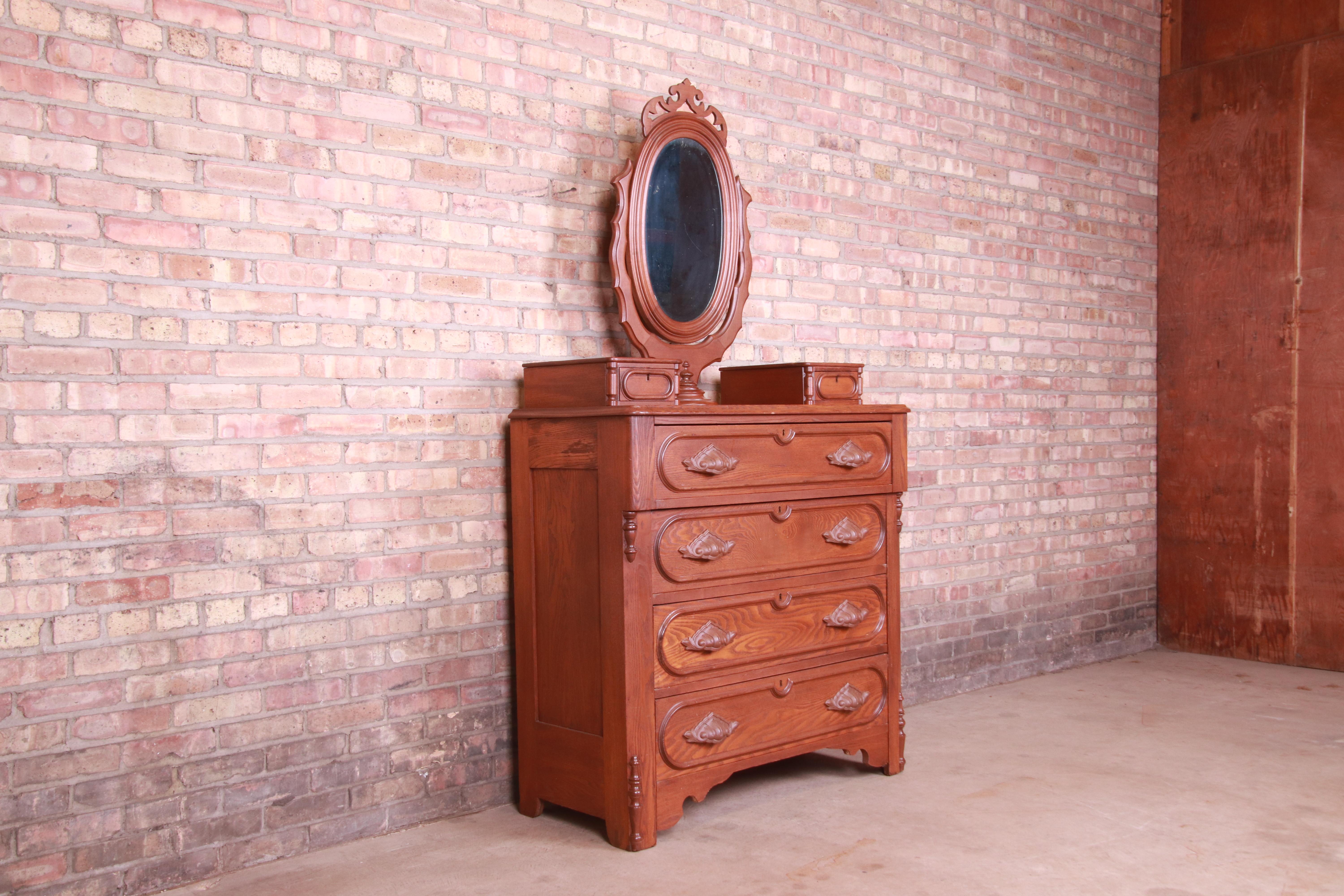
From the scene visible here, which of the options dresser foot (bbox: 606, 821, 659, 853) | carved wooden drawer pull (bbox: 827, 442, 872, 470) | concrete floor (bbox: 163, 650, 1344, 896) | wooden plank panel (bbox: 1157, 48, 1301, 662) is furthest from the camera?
wooden plank panel (bbox: 1157, 48, 1301, 662)

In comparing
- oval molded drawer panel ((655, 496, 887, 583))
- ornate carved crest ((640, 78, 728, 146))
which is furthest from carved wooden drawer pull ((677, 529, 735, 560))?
ornate carved crest ((640, 78, 728, 146))

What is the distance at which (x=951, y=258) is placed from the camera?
489 cm

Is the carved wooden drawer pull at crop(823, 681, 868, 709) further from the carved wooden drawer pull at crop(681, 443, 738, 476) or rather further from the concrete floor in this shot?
the carved wooden drawer pull at crop(681, 443, 738, 476)

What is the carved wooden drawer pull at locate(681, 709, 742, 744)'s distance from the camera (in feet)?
10.4

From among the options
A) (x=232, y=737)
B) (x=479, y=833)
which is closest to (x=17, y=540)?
(x=232, y=737)

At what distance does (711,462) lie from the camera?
10.4 ft

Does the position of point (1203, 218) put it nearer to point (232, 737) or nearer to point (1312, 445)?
point (1312, 445)

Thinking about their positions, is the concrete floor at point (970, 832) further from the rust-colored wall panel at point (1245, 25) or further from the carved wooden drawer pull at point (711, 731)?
the rust-colored wall panel at point (1245, 25)

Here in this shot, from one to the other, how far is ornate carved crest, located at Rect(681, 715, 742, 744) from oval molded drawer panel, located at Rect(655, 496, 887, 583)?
0.39 m

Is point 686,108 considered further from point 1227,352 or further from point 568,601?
point 1227,352

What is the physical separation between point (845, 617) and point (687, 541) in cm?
70

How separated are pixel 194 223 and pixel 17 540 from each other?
865 mm

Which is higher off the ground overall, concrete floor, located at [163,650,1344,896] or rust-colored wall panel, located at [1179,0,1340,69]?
rust-colored wall panel, located at [1179,0,1340,69]

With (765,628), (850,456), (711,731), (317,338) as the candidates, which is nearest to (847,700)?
(765,628)
